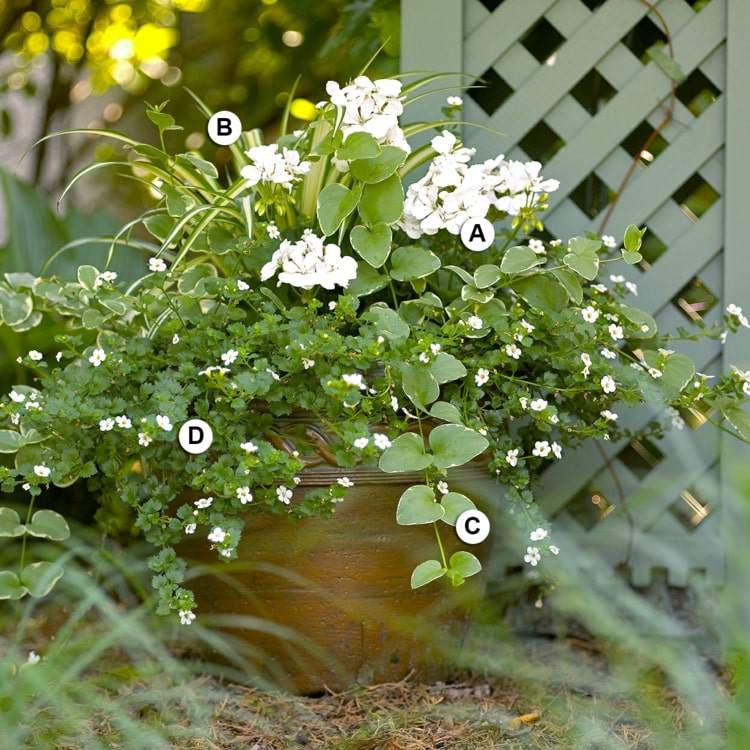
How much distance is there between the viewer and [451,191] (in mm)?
1417

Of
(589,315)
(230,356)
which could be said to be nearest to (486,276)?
(589,315)

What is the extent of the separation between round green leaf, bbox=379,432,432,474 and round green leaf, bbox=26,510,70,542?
0.52m

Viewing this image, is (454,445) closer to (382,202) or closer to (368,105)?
(382,202)

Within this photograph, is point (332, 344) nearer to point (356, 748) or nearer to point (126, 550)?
point (356, 748)

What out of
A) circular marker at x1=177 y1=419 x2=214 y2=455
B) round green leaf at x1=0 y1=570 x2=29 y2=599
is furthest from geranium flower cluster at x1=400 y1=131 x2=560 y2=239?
round green leaf at x1=0 y1=570 x2=29 y2=599

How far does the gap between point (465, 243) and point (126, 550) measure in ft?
3.03

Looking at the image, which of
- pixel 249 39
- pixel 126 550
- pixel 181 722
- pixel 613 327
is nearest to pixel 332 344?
pixel 613 327

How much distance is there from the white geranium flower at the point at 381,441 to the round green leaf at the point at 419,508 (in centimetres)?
7

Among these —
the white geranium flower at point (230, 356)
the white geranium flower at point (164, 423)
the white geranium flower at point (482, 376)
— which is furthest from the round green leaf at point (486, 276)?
the white geranium flower at point (164, 423)

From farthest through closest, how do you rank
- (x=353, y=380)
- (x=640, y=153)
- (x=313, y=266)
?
(x=640, y=153) → (x=313, y=266) → (x=353, y=380)

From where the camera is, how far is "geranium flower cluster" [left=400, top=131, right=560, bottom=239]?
1.39 metres

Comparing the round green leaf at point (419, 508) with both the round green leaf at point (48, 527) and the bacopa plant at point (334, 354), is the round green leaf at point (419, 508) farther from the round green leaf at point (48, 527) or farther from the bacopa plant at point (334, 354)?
the round green leaf at point (48, 527)

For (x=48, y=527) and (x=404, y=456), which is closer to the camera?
(x=404, y=456)

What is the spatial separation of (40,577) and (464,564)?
61 cm
